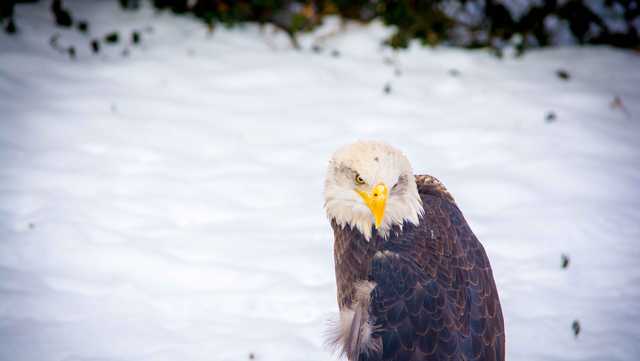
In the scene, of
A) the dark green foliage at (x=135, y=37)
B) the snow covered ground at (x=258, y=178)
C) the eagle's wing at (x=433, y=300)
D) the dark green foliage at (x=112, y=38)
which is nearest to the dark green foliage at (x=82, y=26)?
the snow covered ground at (x=258, y=178)

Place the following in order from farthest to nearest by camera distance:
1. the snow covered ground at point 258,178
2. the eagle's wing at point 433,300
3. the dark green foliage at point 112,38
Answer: the dark green foliage at point 112,38, the snow covered ground at point 258,178, the eagle's wing at point 433,300

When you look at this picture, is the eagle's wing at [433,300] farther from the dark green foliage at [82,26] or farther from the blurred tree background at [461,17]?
the dark green foliage at [82,26]

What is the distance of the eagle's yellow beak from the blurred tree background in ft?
15.1

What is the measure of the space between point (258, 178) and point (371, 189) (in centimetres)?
250

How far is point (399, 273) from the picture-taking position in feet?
8.34

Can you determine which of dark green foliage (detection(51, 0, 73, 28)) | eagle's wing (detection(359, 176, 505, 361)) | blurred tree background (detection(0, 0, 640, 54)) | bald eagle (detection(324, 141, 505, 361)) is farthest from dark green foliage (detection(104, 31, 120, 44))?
eagle's wing (detection(359, 176, 505, 361))

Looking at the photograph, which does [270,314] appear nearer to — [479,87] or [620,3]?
[479,87]

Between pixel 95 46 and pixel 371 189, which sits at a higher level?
pixel 371 189

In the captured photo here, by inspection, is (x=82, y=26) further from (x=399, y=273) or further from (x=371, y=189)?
(x=399, y=273)

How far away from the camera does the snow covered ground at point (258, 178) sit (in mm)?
3447

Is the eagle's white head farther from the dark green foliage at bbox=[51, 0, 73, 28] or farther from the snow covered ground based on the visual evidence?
the dark green foliage at bbox=[51, 0, 73, 28]

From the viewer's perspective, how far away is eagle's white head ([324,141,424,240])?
8.19 ft

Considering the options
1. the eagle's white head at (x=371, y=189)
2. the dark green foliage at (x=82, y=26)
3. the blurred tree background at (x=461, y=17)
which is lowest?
the dark green foliage at (x=82, y=26)

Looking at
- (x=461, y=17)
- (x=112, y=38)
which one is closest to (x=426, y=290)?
(x=112, y=38)
